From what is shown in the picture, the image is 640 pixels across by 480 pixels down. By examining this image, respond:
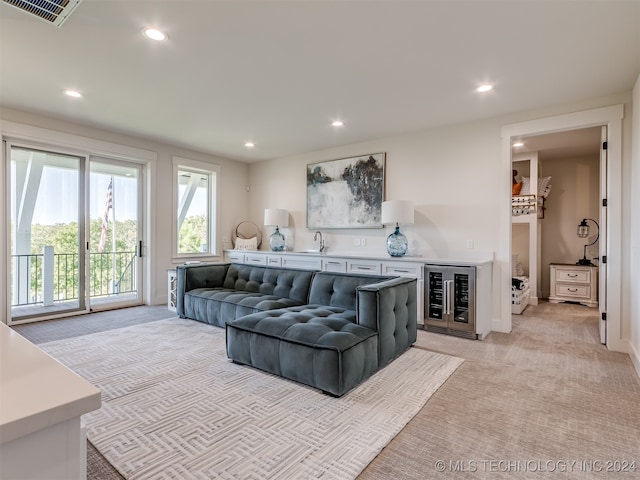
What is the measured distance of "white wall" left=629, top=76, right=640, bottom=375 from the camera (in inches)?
118

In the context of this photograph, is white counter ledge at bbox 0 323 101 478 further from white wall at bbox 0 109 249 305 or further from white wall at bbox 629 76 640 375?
white wall at bbox 0 109 249 305

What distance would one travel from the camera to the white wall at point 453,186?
13.3 ft

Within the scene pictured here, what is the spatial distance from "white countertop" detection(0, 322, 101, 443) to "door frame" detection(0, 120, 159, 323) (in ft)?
14.1

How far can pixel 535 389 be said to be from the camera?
2.50 metres

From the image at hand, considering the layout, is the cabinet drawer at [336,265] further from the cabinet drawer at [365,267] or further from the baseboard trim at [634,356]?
the baseboard trim at [634,356]

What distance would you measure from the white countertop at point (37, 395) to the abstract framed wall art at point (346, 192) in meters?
4.57

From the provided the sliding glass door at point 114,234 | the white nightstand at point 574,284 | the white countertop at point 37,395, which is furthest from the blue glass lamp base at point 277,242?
the white countertop at point 37,395

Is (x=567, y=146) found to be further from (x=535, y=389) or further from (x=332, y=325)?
(x=332, y=325)

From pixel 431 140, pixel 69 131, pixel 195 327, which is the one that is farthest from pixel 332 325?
pixel 69 131

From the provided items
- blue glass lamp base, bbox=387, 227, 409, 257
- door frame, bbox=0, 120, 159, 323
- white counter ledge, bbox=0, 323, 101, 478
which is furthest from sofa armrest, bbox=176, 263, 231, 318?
white counter ledge, bbox=0, 323, 101, 478

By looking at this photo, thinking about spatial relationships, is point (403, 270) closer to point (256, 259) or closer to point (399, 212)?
point (399, 212)

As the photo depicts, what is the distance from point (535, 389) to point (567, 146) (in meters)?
4.78

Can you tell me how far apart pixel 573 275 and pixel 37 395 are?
23.9ft

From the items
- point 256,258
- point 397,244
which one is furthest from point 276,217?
point 397,244
